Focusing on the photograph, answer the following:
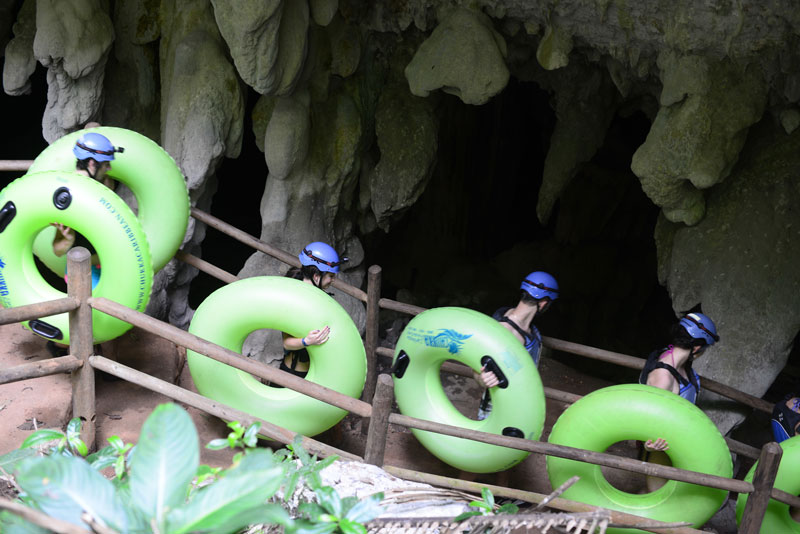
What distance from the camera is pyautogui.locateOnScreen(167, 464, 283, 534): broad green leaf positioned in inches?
45.5

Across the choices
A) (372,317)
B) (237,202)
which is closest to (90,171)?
(372,317)

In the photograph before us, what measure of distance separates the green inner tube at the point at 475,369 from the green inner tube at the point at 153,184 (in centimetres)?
146

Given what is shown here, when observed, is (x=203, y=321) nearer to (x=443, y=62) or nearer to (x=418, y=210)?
(x=443, y=62)

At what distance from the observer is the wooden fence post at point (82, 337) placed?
297 centimetres

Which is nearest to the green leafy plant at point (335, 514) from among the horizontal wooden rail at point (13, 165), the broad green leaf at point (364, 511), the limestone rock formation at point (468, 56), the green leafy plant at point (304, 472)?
the broad green leaf at point (364, 511)

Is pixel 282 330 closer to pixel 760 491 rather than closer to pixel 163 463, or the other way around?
pixel 760 491

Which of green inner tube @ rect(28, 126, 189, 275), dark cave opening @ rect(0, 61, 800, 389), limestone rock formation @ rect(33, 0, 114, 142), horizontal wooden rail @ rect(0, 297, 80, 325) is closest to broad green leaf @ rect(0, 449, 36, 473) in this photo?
horizontal wooden rail @ rect(0, 297, 80, 325)

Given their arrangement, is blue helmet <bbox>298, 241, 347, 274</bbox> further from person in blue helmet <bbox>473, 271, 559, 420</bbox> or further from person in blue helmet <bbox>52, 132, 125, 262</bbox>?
person in blue helmet <bbox>52, 132, 125, 262</bbox>

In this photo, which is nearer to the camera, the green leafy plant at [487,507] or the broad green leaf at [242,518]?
the broad green leaf at [242,518]

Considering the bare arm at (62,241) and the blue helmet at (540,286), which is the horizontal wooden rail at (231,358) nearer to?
the bare arm at (62,241)

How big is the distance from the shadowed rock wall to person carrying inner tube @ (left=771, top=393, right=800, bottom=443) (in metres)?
0.78

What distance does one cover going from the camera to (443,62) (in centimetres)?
482

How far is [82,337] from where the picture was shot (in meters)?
3.05

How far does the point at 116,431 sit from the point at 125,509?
2.30 metres
